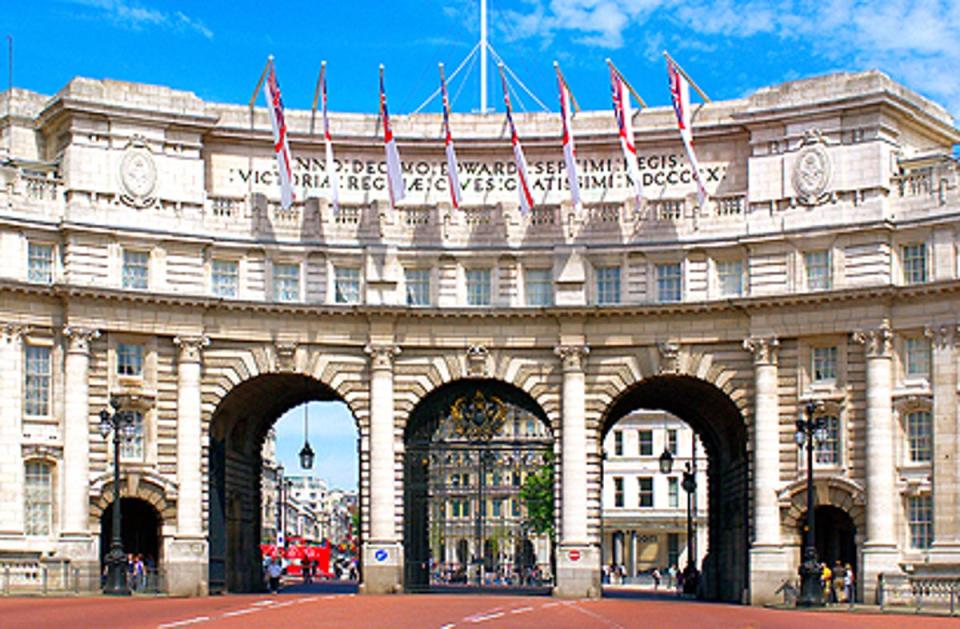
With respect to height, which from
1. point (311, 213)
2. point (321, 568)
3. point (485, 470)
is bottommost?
point (321, 568)

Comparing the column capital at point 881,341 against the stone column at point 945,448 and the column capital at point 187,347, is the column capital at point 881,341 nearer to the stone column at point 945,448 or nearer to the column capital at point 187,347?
the stone column at point 945,448

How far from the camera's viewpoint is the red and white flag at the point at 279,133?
67438 mm

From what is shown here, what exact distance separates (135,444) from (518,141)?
19.0 meters

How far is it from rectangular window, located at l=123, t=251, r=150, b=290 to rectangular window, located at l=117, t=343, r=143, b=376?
2272 millimetres

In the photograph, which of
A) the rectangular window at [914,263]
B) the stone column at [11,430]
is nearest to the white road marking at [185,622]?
the stone column at [11,430]

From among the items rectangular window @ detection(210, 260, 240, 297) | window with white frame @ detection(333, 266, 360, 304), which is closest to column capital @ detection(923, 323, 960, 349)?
window with white frame @ detection(333, 266, 360, 304)

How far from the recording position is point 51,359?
65.3 meters

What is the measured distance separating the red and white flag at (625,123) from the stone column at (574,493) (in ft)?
23.3

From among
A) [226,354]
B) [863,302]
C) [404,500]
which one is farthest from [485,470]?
[863,302]

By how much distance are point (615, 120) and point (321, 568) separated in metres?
76.7

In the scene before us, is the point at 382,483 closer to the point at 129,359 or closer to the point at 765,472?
the point at 129,359

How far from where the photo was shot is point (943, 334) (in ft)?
210

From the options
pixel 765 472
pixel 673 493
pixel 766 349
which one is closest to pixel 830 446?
pixel 765 472

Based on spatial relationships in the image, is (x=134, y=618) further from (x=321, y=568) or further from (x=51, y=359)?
(x=321, y=568)
